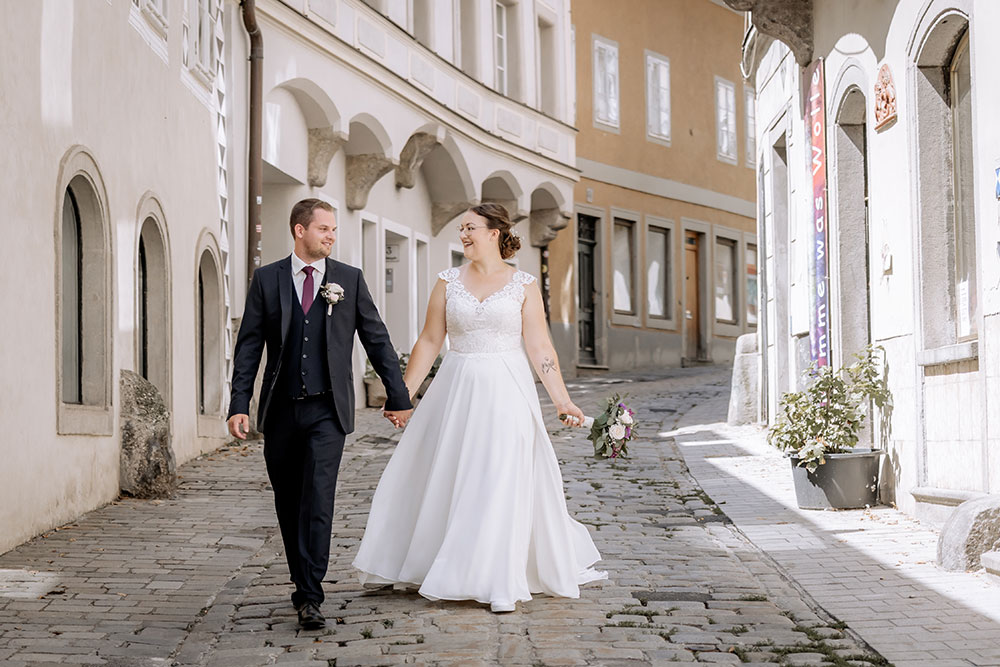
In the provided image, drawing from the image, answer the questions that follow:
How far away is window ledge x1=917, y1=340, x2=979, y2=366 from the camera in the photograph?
835cm

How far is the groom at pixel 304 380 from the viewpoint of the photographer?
242 inches

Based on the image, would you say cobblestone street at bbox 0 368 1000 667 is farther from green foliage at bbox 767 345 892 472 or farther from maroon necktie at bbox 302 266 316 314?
maroon necktie at bbox 302 266 316 314

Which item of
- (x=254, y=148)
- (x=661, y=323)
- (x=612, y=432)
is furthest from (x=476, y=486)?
(x=661, y=323)

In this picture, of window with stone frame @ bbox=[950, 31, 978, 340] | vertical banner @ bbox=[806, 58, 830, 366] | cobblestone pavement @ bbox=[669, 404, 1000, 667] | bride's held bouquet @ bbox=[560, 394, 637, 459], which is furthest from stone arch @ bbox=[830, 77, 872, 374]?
bride's held bouquet @ bbox=[560, 394, 637, 459]

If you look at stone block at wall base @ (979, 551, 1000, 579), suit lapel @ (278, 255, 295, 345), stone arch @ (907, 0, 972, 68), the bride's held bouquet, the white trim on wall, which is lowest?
stone block at wall base @ (979, 551, 1000, 579)

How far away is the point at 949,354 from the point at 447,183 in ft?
47.5

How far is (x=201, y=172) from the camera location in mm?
14211

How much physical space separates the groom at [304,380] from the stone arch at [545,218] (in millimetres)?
19229

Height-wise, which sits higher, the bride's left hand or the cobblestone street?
the bride's left hand

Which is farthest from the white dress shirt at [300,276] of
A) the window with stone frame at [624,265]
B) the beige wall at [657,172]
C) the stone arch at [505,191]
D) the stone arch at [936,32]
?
the window with stone frame at [624,265]

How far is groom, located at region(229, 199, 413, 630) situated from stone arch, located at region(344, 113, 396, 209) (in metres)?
12.6

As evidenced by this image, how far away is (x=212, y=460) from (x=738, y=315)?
68.2 ft

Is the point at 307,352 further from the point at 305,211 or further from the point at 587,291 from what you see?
the point at 587,291

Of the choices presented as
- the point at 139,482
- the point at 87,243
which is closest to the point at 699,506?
the point at 139,482
